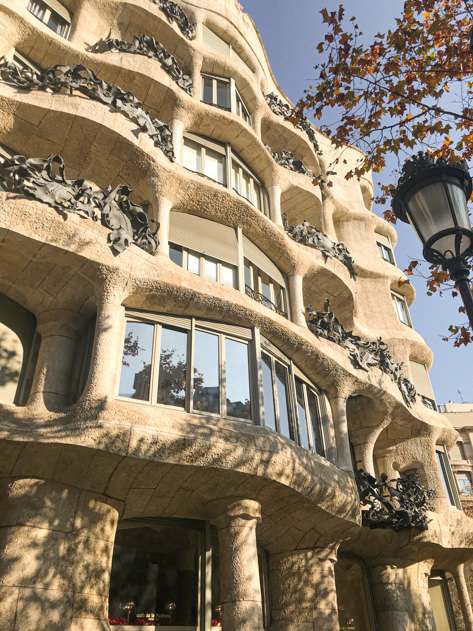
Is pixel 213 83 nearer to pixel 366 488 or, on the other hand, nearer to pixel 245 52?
pixel 245 52

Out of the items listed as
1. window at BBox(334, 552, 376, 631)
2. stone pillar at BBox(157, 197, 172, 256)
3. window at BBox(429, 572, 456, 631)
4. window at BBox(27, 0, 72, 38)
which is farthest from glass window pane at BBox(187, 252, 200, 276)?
window at BBox(429, 572, 456, 631)

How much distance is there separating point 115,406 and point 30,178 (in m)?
4.34

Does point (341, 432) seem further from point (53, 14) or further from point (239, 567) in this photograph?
point (53, 14)

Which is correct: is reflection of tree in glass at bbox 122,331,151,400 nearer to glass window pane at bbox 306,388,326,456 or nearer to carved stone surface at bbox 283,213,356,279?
glass window pane at bbox 306,388,326,456

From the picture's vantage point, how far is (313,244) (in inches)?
605

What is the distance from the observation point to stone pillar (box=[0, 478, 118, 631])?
7.24 metres

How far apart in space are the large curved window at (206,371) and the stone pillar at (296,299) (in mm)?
2015

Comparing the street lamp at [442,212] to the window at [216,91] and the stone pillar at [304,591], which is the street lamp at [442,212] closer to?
the stone pillar at [304,591]

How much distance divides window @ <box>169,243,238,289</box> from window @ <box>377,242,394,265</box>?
509 inches

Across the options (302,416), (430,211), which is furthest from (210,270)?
(430,211)

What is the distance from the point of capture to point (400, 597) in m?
14.8

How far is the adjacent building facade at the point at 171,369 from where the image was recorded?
26.8ft

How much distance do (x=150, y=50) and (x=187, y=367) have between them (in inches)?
368

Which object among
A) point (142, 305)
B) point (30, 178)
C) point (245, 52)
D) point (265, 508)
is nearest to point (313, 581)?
point (265, 508)
